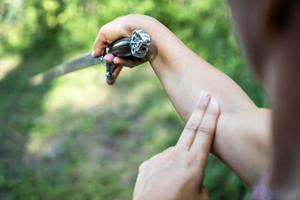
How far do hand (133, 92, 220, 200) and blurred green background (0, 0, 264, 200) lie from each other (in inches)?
43.0

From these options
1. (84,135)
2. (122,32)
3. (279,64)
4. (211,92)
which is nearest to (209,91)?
(211,92)

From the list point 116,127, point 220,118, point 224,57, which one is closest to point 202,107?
point 220,118

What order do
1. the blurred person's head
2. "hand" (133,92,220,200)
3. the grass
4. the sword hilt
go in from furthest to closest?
1. the grass
2. the sword hilt
3. "hand" (133,92,220,200)
4. the blurred person's head

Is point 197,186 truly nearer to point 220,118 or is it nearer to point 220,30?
point 220,118

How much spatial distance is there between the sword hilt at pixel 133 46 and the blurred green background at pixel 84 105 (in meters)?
1.00

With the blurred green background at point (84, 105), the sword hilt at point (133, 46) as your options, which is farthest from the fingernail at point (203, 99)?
the blurred green background at point (84, 105)

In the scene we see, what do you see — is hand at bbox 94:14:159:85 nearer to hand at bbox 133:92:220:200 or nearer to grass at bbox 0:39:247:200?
hand at bbox 133:92:220:200

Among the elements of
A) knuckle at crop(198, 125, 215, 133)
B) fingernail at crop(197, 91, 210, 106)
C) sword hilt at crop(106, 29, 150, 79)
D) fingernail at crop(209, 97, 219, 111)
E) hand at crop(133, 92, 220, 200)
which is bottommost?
hand at crop(133, 92, 220, 200)

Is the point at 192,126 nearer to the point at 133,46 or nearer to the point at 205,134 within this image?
the point at 205,134

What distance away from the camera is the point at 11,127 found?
301 centimetres

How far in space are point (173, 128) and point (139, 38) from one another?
1799mm

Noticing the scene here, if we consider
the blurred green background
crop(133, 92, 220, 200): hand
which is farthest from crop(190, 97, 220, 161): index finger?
the blurred green background

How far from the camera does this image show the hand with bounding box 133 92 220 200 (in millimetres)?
945

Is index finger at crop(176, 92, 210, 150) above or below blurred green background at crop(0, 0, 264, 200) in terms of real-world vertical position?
below
